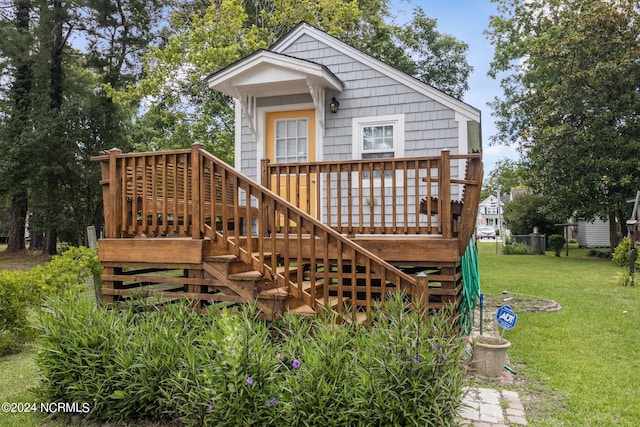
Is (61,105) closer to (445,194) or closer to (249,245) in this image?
(249,245)

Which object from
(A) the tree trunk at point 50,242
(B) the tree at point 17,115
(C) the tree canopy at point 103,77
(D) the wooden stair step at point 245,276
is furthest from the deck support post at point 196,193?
(A) the tree trunk at point 50,242

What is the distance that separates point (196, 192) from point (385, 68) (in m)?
4.71

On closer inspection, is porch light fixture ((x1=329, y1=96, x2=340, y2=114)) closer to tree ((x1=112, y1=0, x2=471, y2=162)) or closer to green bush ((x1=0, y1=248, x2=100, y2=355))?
green bush ((x1=0, y1=248, x2=100, y2=355))

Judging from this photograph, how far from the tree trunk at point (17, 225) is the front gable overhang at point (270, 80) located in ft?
42.5

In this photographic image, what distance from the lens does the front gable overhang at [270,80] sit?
→ 6.86m

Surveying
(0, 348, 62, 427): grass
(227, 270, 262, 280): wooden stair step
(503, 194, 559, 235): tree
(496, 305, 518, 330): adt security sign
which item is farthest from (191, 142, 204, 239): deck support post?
(503, 194, 559, 235): tree

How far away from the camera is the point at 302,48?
26.5 ft

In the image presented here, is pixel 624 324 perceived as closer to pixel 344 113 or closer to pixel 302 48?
pixel 344 113

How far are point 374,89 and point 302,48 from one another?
1689mm

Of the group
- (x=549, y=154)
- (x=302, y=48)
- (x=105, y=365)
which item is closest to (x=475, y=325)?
(x=105, y=365)

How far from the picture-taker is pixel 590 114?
13.7 meters

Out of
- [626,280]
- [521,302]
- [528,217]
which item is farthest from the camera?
[528,217]

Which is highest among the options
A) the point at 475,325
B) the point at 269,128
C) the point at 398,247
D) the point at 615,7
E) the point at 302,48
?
the point at 615,7

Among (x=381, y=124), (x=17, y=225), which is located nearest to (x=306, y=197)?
(x=381, y=124)
